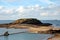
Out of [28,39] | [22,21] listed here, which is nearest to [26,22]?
[22,21]

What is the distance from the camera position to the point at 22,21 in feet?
242

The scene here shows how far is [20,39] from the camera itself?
121 ft

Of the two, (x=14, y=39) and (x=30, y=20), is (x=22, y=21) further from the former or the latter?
(x=14, y=39)

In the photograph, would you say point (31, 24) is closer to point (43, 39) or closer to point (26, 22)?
point (26, 22)

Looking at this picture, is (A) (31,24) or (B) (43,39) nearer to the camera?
(B) (43,39)

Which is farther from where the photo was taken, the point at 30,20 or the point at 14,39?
the point at 30,20

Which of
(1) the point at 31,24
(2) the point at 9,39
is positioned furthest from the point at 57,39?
(1) the point at 31,24

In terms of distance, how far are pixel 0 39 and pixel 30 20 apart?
37248mm

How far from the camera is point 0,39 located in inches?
1441

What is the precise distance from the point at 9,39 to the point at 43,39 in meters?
5.66

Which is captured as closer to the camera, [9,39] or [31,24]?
[9,39]

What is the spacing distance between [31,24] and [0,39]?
34062 millimetres

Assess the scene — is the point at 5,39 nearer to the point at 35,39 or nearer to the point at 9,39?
the point at 9,39

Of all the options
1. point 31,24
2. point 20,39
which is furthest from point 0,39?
point 31,24
